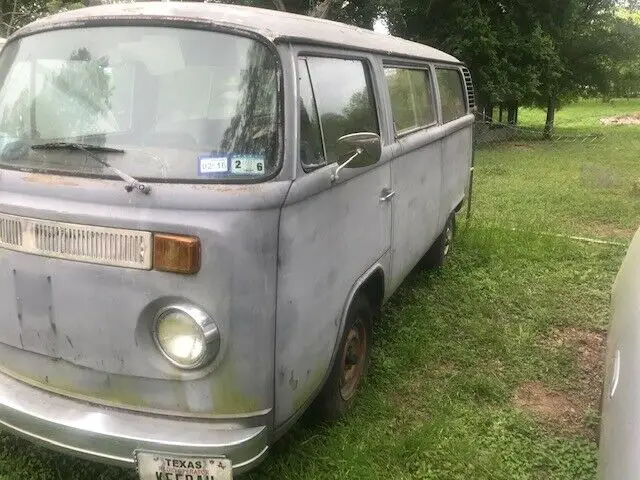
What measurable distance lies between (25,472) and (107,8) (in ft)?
7.24

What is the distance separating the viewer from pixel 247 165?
7.72 feet

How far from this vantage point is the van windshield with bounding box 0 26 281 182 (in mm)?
2373

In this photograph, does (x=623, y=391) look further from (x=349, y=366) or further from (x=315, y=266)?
(x=349, y=366)

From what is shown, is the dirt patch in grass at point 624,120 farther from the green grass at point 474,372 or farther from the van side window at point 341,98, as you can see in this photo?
the van side window at point 341,98

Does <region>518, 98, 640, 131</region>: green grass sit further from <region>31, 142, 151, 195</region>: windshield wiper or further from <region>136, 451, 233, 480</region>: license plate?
<region>136, 451, 233, 480</region>: license plate

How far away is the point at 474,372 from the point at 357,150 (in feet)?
6.65

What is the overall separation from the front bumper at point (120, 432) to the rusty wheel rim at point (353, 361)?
3.56 feet

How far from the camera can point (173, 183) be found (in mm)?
2270

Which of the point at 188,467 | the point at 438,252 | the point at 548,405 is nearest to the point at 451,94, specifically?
the point at 438,252

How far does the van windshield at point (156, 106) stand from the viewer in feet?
7.79

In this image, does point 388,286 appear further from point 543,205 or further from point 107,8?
point 543,205

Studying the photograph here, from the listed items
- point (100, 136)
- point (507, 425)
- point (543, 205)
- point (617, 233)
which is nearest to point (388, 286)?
point (507, 425)

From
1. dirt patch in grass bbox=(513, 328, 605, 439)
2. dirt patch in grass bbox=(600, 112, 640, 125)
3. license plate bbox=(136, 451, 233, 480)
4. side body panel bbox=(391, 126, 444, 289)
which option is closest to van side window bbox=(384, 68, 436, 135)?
side body panel bbox=(391, 126, 444, 289)

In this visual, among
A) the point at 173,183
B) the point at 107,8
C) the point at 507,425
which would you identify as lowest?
the point at 507,425
